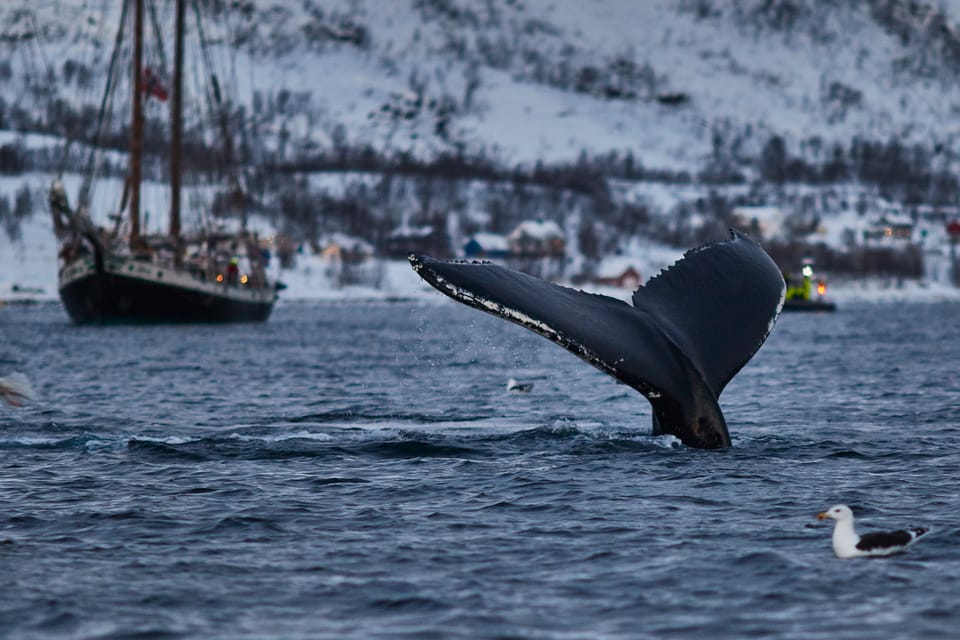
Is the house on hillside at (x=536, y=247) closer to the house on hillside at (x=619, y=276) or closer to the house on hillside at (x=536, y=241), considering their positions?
the house on hillside at (x=536, y=241)

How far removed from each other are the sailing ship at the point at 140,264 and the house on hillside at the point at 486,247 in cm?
11452

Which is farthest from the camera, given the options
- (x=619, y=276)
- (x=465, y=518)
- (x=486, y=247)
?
(x=486, y=247)

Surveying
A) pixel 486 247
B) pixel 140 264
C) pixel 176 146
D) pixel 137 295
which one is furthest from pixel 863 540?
pixel 486 247

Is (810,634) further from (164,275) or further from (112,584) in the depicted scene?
(164,275)

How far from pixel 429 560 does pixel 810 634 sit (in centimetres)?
289

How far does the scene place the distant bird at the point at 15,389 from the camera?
977cm

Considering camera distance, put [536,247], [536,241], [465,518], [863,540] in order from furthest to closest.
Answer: [536,241] < [536,247] < [465,518] < [863,540]

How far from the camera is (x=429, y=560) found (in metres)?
9.77

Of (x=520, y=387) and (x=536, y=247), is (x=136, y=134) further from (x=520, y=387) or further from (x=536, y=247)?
(x=536, y=247)

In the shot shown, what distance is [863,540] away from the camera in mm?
9664

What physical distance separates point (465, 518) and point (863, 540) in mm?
3122

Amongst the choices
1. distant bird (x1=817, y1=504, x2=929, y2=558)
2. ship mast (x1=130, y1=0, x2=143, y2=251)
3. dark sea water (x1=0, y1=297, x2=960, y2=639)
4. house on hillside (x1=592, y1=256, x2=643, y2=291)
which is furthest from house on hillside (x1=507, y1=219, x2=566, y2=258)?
distant bird (x1=817, y1=504, x2=929, y2=558)

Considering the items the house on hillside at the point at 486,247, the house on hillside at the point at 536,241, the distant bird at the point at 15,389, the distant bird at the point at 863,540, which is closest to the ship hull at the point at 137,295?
the distant bird at the point at 15,389

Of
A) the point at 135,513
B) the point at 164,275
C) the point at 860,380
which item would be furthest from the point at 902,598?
the point at 164,275
